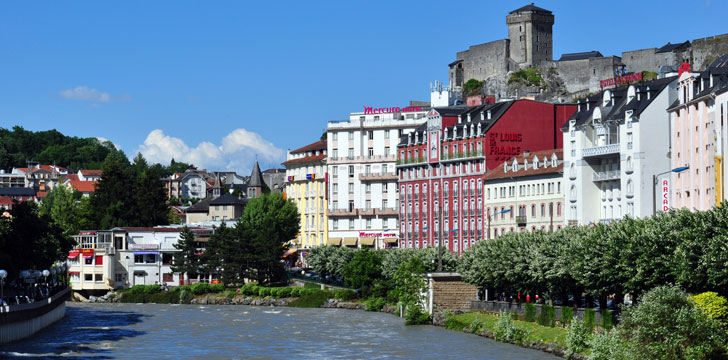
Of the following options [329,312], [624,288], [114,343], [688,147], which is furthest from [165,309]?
[624,288]

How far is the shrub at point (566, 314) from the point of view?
7305cm

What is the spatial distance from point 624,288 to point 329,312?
5616 cm

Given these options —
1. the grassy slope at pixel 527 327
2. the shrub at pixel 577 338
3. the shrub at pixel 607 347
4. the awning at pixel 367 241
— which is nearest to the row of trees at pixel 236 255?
the awning at pixel 367 241

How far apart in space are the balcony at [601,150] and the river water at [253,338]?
26590 mm

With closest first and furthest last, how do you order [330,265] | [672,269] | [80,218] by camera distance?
1. [672,269]
2. [330,265]
3. [80,218]

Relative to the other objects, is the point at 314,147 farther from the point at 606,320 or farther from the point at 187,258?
the point at 606,320

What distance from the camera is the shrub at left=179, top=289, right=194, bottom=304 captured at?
13900 centimetres

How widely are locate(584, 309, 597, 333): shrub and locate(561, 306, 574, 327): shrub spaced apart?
266cm

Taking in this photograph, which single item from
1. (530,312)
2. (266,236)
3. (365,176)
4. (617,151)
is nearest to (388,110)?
(365,176)

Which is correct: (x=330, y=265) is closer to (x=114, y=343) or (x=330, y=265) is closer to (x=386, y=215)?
(x=386, y=215)

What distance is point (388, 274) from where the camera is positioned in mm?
122000

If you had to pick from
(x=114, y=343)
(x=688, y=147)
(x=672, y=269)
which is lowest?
(x=114, y=343)

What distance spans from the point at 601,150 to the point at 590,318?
5076 cm

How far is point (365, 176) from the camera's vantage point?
573ft
